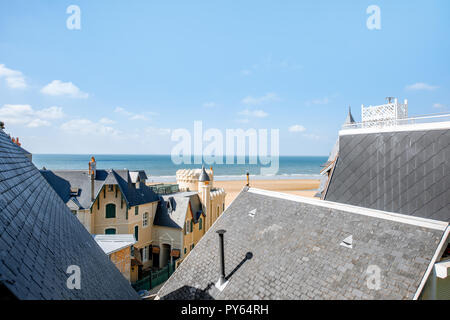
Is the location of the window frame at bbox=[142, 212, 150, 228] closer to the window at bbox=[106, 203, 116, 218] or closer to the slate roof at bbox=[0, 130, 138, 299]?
the window at bbox=[106, 203, 116, 218]

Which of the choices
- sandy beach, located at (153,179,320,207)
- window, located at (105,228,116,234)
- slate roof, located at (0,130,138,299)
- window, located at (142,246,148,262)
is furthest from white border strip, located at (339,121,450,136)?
sandy beach, located at (153,179,320,207)

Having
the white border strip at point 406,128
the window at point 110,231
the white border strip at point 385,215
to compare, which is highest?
the white border strip at point 406,128

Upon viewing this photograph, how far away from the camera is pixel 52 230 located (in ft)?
→ 20.5

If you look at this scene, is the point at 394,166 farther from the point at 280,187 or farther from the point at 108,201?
the point at 280,187

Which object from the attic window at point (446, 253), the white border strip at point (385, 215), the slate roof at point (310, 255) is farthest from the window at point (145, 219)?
the attic window at point (446, 253)

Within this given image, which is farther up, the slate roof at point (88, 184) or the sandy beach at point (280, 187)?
the slate roof at point (88, 184)

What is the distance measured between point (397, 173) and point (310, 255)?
5.24 meters

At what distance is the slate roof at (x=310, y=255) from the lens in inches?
247

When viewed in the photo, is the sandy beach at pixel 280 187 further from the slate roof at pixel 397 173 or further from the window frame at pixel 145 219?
the slate roof at pixel 397 173

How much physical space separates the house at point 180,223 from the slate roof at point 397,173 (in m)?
17.3

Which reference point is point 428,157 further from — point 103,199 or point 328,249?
point 103,199

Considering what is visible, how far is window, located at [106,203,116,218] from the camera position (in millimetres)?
23203
